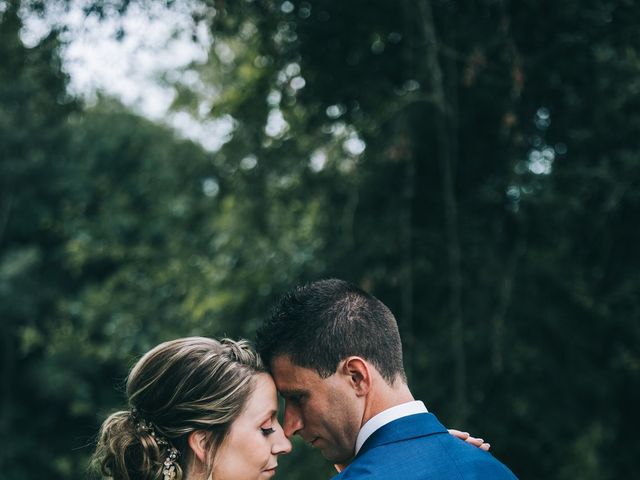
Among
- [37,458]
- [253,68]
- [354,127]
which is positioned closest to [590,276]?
[354,127]

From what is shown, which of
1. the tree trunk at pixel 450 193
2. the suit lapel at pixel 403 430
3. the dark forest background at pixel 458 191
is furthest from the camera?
the tree trunk at pixel 450 193

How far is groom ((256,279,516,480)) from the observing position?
8.41 feet

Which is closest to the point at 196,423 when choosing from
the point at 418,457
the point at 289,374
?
the point at 289,374

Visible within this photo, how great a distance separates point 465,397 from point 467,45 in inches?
104

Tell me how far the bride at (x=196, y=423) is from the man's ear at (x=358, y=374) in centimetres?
49

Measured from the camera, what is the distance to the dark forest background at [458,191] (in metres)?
5.52

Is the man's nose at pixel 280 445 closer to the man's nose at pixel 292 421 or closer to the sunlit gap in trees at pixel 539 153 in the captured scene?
the man's nose at pixel 292 421

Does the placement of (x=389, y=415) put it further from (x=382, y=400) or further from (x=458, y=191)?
(x=458, y=191)

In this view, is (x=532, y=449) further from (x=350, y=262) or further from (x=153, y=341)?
(x=153, y=341)

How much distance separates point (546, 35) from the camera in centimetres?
565

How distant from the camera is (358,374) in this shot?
2756mm

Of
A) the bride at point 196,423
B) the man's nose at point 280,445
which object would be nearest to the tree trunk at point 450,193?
the bride at point 196,423

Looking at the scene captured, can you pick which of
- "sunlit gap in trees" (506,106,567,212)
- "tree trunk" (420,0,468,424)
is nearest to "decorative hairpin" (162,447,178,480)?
"tree trunk" (420,0,468,424)

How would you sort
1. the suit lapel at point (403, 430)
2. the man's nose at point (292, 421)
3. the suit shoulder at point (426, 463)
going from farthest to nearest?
the man's nose at point (292, 421), the suit lapel at point (403, 430), the suit shoulder at point (426, 463)
